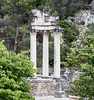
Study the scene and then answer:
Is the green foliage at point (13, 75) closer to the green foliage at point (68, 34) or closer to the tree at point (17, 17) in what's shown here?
the tree at point (17, 17)

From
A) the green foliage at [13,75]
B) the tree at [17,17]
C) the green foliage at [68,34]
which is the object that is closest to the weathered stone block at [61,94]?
the green foliage at [13,75]

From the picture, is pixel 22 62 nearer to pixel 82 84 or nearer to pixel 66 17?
pixel 82 84

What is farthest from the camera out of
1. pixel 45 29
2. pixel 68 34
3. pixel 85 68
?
pixel 68 34

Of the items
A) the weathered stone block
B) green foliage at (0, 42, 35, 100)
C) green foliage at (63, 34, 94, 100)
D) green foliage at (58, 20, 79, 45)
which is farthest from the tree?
green foliage at (0, 42, 35, 100)

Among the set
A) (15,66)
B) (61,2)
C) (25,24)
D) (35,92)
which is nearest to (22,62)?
(15,66)

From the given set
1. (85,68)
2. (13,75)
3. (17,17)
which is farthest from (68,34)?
(13,75)

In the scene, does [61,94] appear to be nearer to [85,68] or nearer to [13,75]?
[85,68]

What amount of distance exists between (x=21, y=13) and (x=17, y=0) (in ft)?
9.58

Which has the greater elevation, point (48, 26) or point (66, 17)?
point (66, 17)

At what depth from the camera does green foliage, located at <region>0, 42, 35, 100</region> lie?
1305 cm

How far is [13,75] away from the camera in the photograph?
14.2m

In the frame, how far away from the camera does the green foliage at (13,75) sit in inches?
514

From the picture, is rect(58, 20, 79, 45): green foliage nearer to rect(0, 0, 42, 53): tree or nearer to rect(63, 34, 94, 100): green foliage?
rect(0, 0, 42, 53): tree

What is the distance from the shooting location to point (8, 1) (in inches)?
1671
